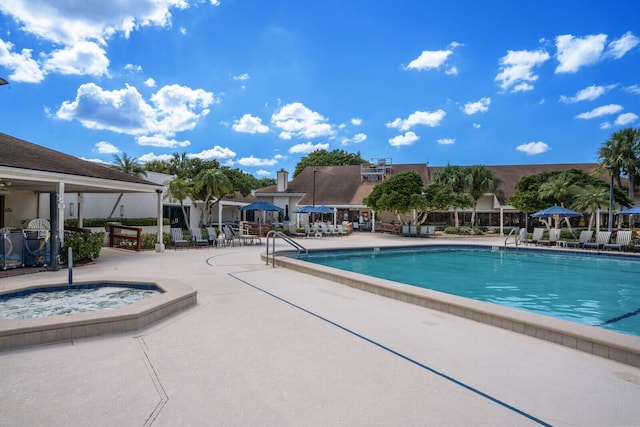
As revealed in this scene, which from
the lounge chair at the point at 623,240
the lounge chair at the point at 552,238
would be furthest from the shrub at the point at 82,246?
the lounge chair at the point at 623,240

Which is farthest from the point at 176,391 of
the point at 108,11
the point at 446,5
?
the point at 446,5

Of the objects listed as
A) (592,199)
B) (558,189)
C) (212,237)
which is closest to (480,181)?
(558,189)

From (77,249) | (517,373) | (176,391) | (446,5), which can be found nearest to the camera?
(176,391)

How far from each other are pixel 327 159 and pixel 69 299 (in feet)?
153

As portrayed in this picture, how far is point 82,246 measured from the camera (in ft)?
36.2

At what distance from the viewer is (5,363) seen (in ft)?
12.5

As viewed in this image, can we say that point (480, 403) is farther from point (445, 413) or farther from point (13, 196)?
point (13, 196)

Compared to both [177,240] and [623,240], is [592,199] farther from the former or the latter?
[177,240]

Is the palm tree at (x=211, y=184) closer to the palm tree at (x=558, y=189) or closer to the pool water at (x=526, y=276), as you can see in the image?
the pool water at (x=526, y=276)

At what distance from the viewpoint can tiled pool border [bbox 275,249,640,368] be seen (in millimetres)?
4055

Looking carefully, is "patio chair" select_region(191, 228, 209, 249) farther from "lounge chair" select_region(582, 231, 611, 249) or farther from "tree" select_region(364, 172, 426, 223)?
"lounge chair" select_region(582, 231, 611, 249)

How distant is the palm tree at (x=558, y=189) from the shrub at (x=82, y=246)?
24906mm

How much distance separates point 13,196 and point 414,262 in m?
15.9

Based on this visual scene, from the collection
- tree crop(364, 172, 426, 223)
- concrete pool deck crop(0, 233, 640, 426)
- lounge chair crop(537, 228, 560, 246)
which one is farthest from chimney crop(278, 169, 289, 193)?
concrete pool deck crop(0, 233, 640, 426)
